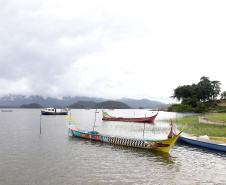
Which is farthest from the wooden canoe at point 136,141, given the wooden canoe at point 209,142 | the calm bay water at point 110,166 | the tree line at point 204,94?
the tree line at point 204,94

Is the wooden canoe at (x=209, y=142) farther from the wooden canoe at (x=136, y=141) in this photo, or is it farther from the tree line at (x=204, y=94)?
the tree line at (x=204, y=94)

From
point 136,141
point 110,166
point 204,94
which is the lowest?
point 110,166

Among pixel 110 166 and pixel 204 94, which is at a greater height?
pixel 204 94

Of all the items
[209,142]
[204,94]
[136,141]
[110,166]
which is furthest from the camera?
[204,94]

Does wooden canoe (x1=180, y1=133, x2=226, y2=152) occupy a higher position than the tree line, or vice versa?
the tree line

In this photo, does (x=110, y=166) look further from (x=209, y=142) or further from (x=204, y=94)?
(x=204, y=94)

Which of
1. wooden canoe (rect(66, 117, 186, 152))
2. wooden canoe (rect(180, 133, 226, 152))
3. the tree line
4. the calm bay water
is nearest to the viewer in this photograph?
the calm bay water

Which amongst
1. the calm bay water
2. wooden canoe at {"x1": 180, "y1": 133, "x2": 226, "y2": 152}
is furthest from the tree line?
the calm bay water

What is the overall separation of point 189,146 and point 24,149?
19.8 meters

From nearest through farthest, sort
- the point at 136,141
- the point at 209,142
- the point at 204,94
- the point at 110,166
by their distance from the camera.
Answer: the point at 110,166
the point at 209,142
the point at 136,141
the point at 204,94

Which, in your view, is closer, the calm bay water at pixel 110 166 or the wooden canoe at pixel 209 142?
the calm bay water at pixel 110 166

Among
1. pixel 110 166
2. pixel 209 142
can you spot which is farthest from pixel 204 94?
pixel 110 166

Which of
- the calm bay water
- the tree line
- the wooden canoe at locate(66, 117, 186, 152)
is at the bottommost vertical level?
the calm bay water

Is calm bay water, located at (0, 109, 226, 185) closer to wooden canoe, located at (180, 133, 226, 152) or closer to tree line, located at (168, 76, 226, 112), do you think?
wooden canoe, located at (180, 133, 226, 152)
